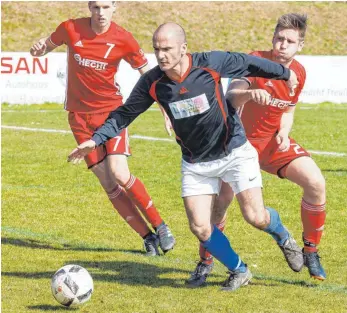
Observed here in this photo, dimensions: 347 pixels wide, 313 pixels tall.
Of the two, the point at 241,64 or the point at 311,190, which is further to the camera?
the point at 311,190

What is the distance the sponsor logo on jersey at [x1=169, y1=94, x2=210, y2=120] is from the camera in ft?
22.6

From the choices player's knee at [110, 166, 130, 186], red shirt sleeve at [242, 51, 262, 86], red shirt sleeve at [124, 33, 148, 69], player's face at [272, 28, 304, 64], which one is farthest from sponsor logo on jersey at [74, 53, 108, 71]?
player's face at [272, 28, 304, 64]

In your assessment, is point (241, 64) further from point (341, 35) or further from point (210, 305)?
point (341, 35)

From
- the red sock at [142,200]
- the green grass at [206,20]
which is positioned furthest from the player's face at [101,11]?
the green grass at [206,20]

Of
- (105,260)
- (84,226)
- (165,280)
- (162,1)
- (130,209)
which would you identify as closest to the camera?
(165,280)

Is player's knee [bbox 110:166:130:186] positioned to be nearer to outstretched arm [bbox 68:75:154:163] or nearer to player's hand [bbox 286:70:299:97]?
outstretched arm [bbox 68:75:154:163]

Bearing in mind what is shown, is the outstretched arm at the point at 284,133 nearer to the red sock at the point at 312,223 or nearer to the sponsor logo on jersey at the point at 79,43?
the red sock at the point at 312,223

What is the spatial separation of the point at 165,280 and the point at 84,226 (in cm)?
273

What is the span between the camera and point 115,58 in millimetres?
9094

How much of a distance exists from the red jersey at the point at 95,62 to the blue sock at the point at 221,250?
2.42 meters

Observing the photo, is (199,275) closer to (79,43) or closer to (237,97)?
(237,97)

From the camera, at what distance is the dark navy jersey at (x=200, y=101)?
6.89 m

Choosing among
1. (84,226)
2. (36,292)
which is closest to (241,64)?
(36,292)

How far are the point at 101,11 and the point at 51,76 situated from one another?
18.4 meters
